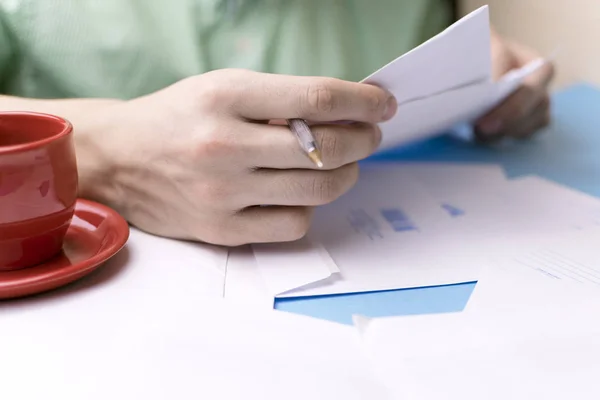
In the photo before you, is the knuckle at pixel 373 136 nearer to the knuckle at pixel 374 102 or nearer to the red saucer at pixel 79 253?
the knuckle at pixel 374 102

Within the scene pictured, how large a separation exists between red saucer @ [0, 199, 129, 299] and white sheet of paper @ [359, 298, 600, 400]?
191mm

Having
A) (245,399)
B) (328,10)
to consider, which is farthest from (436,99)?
(245,399)

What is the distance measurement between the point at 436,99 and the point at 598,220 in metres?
0.19

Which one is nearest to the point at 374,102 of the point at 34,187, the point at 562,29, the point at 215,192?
the point at 215,192

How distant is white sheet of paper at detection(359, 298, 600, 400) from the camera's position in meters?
0.34

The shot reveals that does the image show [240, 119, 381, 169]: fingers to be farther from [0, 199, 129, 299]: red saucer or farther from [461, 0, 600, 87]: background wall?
[461, 0, 600, 87]: background wall

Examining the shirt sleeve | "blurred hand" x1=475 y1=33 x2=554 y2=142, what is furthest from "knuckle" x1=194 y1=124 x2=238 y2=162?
"blurred hand" x1=475 y1=33 x2=554 y2=142

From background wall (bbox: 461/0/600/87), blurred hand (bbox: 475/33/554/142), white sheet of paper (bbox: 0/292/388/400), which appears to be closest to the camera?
white sheet of paper (bbox: 0/292/388/400)

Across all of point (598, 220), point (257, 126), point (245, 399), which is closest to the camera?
point (245, 399)

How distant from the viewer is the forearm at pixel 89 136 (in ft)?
1.81

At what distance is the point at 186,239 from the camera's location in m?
0.54

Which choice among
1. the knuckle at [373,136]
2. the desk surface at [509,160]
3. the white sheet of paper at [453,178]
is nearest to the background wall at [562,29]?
the desk surface at [509,160]

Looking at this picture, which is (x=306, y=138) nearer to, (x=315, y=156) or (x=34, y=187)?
(x=315, y=156)

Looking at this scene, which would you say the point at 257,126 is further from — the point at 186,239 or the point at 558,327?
the point at 558,327
